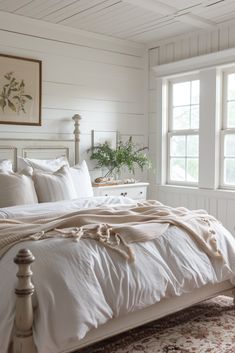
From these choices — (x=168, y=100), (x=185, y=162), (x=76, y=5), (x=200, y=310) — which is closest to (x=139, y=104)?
(x=168, y=100)

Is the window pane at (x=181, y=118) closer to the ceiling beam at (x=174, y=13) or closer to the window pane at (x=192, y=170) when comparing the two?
the window pane at (x=192, y=170)

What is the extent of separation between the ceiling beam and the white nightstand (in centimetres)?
187

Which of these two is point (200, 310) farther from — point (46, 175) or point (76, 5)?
point (76, 5)

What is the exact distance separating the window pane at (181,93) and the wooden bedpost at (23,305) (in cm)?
370

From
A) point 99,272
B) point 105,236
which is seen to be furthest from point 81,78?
point 99,272

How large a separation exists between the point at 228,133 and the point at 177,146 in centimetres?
78

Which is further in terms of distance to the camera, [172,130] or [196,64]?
[172,130]

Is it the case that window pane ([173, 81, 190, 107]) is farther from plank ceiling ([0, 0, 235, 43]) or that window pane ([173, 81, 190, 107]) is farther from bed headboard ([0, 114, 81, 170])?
bed headboard ([0, 114, 81, 170])

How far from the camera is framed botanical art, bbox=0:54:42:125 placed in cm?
431

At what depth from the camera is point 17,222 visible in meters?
2.71

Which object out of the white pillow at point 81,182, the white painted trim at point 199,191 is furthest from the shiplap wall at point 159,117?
the white pillow at point 81,182

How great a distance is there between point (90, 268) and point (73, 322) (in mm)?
295

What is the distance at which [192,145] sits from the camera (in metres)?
5.16

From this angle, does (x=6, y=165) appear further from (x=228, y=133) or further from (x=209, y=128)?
(x=228, y=133)
